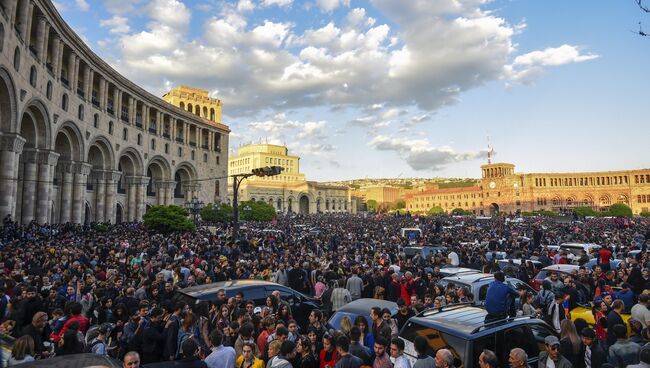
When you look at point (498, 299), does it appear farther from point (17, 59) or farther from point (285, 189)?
point (285, 189)

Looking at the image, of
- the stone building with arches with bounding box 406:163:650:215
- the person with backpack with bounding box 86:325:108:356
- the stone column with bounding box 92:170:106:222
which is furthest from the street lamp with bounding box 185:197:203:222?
the stone building with arches with bounding box 406:163:650:215

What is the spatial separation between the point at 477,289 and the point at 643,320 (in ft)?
11.4

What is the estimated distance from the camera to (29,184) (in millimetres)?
24516

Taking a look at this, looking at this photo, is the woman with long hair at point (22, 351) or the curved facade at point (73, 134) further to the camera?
the curved facade at point (73, 134)

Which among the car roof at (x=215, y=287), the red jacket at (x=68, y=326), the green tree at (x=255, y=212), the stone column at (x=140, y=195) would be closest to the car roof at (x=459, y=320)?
the car roof at (x=215, y=287)

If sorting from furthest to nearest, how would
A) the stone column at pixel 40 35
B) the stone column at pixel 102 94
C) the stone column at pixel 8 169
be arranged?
the stone column at pixel 102 94, the stone column at pixel 40 35, the stone column at pixel 8 169

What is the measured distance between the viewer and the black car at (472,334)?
199 inches

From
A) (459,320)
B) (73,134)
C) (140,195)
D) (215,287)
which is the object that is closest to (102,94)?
Result: (73,134)

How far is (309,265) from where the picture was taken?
13320mm

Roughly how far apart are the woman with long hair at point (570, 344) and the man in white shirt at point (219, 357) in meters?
4.68

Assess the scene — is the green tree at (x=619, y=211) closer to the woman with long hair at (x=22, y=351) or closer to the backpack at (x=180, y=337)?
the backpack at (x=180, y=337)

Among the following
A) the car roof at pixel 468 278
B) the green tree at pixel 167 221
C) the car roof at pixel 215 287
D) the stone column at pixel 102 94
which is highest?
the stone column at pixel 102 94

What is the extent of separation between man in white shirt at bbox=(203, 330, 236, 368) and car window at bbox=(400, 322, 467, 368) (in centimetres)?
247

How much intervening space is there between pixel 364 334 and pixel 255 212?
47788 mm
